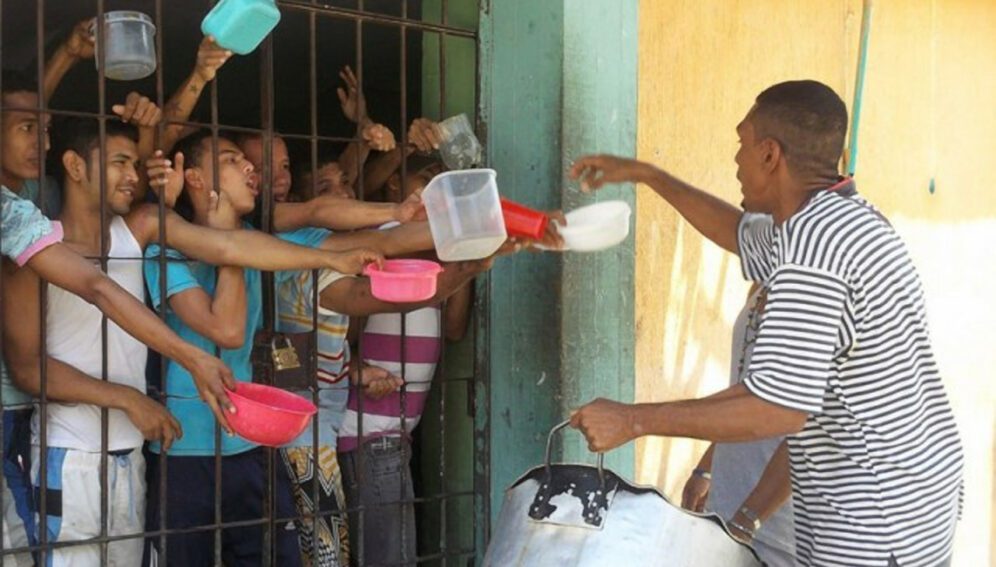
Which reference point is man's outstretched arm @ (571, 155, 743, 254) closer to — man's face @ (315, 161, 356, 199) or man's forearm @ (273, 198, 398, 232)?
man's forearm @ (273, 198, 398, 232)

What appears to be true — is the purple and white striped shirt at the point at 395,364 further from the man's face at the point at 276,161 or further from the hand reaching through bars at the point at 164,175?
the hand reaching through bars at the point at 164,175

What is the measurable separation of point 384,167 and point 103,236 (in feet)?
3.99

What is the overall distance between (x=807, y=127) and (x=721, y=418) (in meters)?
0.77

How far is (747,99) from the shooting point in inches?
189

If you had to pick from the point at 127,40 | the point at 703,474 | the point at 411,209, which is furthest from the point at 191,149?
the point at 703,474

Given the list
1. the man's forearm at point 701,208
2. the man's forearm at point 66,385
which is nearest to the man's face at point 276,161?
the man's forearm at point 66,385

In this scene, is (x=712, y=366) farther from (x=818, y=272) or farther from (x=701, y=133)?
(x=818, y=272)

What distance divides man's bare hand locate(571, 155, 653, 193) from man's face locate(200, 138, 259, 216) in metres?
0.98

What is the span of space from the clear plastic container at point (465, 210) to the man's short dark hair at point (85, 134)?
93cm

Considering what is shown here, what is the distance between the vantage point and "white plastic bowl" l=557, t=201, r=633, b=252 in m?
3.44

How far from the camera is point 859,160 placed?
5.36 meters

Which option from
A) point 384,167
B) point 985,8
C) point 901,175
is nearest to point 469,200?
point 384,167

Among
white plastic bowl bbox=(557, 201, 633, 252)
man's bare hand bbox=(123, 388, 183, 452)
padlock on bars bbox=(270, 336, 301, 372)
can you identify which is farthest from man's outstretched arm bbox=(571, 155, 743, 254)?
man's bare hand bbox=(123, 388, 183, 452)

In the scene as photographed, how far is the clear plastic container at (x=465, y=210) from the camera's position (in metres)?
3.27
